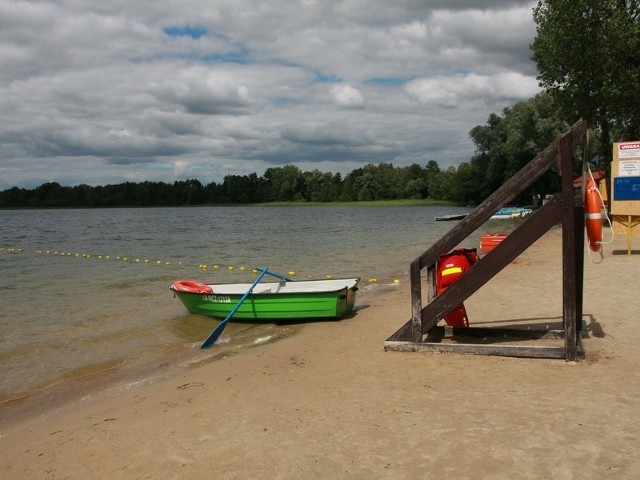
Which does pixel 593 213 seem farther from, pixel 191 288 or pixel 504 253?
pixel 191 288

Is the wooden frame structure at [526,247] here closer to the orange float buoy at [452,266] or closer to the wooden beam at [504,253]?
the wooden beam at [504,253]

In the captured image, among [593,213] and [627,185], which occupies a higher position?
[627,185]

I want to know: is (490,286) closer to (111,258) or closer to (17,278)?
(17,278)

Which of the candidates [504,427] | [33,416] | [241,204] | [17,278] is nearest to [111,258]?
[17,278]

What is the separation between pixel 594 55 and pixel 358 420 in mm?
28063

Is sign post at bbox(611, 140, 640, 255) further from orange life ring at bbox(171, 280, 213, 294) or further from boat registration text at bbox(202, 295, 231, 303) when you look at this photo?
orange life ring at bbox(171, 280, 213, 294)

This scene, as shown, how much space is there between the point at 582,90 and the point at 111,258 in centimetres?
2413

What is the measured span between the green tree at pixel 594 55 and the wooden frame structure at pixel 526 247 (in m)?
24.5

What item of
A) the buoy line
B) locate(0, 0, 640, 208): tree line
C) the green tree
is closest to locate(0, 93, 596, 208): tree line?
locate(0, 0, 640, 208): tree line

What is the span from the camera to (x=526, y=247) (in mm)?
5676

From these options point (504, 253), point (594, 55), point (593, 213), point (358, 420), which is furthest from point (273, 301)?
point (594, 55)

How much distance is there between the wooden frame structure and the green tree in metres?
24.5

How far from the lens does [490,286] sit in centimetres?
1209

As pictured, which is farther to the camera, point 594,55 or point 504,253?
point 594,55
